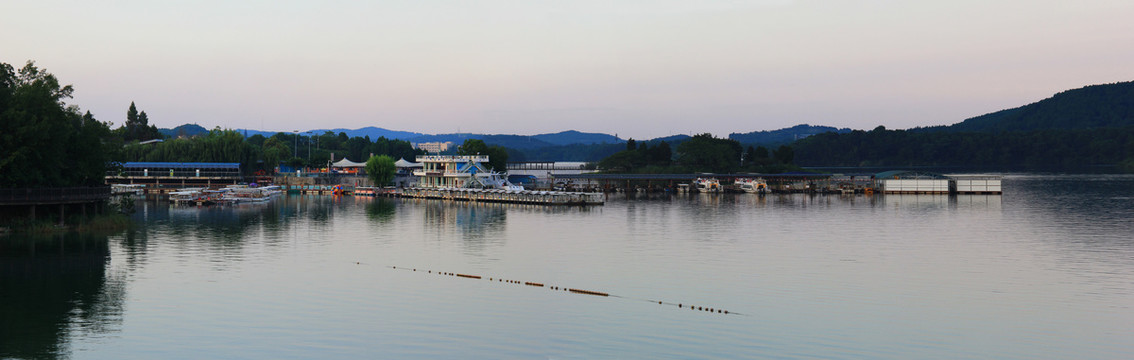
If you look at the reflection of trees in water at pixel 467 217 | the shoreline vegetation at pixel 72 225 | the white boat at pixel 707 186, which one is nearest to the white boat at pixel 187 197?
the reflection of trees in water at pixel 467 217

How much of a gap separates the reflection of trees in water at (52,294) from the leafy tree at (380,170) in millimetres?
109558

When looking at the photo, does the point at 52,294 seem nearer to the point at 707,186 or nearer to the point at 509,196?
the point at 509,196

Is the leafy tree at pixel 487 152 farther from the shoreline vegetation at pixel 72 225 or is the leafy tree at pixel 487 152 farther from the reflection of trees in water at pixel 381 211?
the shoreline vegetation at pixel 72 225

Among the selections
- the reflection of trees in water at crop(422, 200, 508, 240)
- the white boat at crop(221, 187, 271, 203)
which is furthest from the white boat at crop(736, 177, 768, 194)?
the white boat at crop(221, 187, 271, 203)

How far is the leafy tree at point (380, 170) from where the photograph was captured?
168500mm

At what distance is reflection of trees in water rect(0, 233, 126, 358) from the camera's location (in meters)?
29.9

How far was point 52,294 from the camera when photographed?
38.8 metres

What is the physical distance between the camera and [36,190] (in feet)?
190

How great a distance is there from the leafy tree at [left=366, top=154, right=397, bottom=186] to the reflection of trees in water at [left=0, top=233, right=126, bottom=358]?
359 feet

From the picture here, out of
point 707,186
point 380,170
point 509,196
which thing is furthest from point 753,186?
point 380,170

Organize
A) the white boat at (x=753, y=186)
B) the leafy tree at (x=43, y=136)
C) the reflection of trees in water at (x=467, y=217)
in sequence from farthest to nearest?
the white boat at (x=753, y=186) → the reflection of trees in water at (x=467, y=217) → the leafy tree at (x=43, y=136)

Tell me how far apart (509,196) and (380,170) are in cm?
4897

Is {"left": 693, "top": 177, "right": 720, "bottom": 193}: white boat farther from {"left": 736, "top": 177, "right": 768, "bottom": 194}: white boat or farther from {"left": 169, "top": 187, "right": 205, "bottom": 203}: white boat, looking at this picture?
{"left": 169, "top": 187, "right": 205, "bottom": 203}: white boat

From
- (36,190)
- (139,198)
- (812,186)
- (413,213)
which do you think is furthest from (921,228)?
(139,198)
